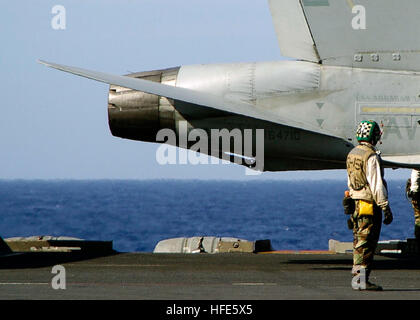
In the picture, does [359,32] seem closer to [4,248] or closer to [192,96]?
[192,96]

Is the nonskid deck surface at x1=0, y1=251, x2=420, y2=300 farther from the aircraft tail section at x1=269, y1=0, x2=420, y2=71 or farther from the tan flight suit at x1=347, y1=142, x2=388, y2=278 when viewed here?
the aircraft tail section at x1=269, y1=0, x2=420, y2=71

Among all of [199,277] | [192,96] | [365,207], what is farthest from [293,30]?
[365,207]

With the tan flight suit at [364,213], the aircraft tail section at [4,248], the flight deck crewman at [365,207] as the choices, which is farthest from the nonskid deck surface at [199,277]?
the aircraft tail section at [4,248]

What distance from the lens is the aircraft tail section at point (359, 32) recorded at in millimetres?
17453

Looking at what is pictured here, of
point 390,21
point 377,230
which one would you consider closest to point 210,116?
point 390,21

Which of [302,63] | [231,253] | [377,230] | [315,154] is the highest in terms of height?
[302,63]

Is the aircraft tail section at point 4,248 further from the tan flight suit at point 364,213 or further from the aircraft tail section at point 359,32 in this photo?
the tan flight suit at point 364,213

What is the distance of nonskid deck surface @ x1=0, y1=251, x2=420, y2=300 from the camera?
12453 mm

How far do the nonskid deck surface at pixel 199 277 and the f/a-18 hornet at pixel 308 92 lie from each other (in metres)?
2.34
